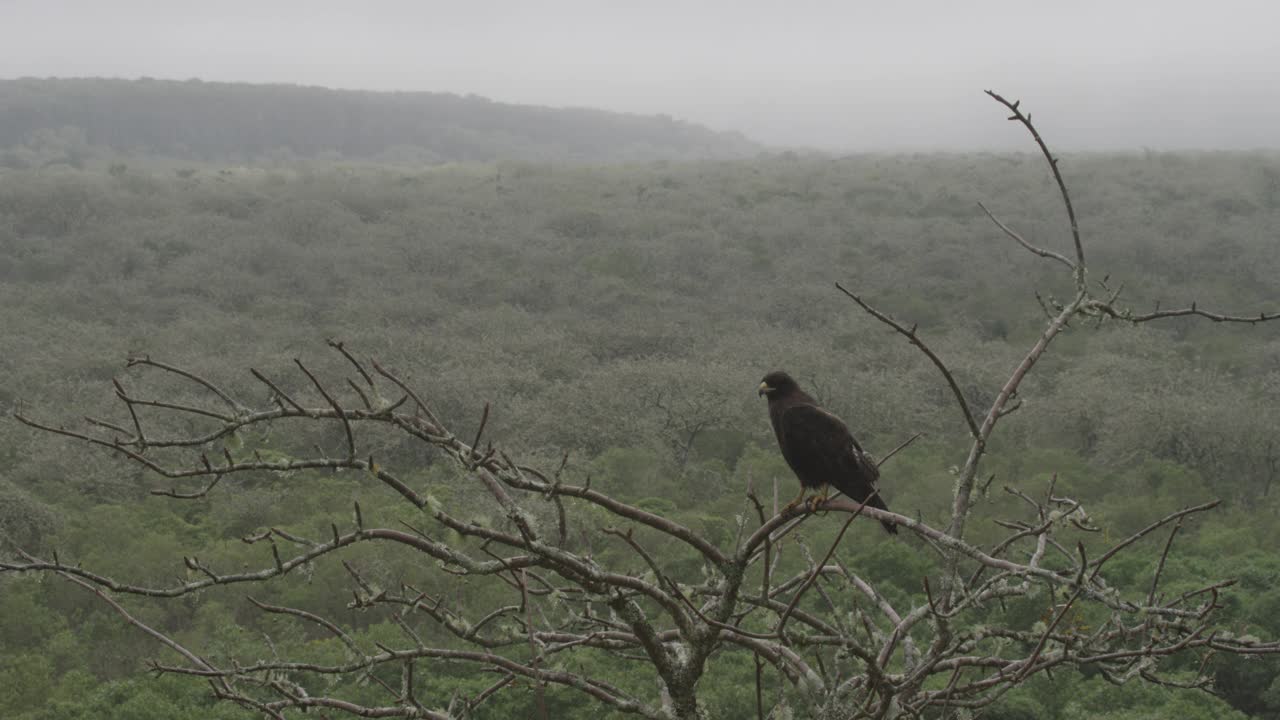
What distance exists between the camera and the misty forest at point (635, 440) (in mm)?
2805

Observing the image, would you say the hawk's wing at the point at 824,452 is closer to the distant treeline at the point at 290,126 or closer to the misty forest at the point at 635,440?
the misty forest at the point at 635,440

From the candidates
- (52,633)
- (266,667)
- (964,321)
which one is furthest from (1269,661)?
(964,321)

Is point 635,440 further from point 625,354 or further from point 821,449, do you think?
point 821,449

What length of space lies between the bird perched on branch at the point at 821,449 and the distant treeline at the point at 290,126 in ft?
263

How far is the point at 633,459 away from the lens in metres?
22.8

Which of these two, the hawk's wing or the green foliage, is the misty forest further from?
the hawk's wing

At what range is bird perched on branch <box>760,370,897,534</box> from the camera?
4.12 metres

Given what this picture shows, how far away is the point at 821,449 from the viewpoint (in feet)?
13.9

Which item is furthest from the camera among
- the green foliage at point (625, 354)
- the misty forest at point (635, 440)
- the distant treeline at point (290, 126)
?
the distant treeline at point (290, 126)

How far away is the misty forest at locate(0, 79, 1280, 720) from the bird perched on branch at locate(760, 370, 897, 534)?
45 centimetres

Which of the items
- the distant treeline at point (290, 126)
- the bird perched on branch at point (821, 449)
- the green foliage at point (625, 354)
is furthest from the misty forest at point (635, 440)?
the distant treeline at point (290, 126)

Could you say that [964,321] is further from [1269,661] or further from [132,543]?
[132,543]

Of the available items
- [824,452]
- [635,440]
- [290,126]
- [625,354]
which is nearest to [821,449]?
[824,452]

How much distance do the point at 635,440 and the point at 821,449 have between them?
69.4 feet
